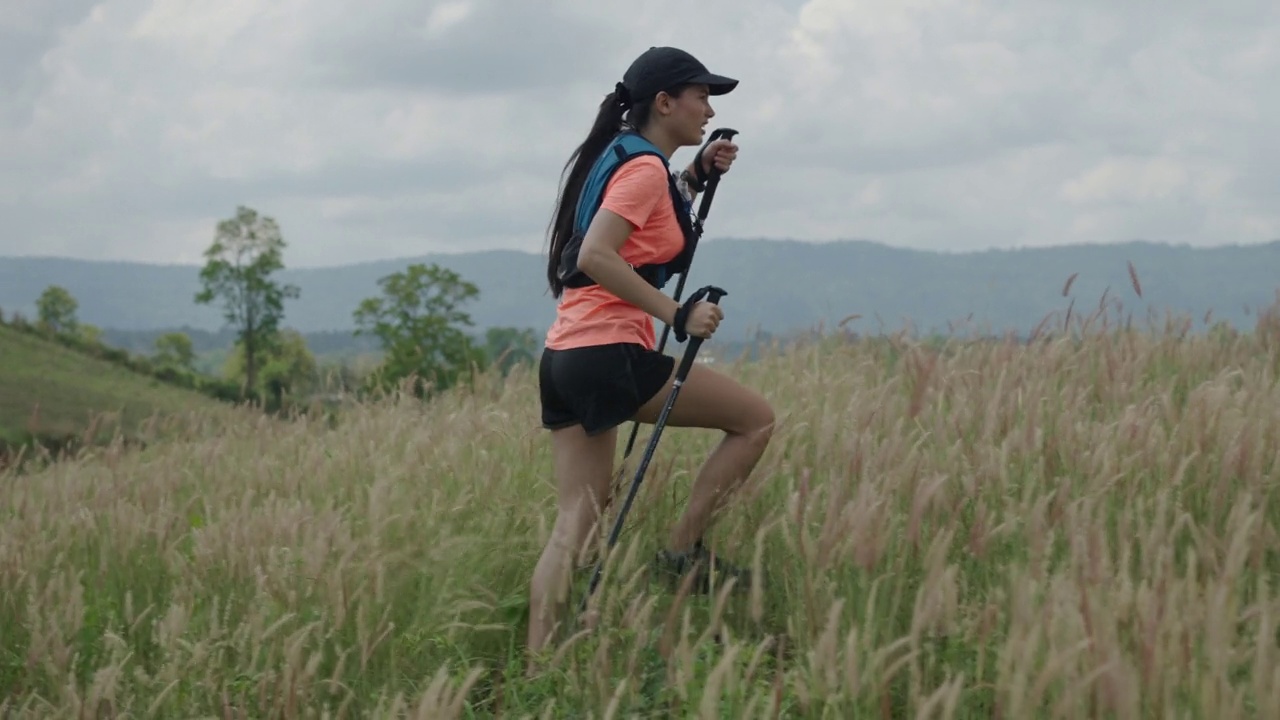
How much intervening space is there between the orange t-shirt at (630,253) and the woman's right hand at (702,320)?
226 mm

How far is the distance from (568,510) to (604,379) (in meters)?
0.47

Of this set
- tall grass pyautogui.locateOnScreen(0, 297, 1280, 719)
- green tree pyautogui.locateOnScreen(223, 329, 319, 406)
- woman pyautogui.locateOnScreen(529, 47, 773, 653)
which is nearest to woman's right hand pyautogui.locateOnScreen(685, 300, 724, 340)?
woman pyautogui.locateOnScreen(529, 47, 773, 653)

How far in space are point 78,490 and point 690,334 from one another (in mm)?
4788

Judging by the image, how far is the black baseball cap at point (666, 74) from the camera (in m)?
4.18

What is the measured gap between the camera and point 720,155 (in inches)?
188

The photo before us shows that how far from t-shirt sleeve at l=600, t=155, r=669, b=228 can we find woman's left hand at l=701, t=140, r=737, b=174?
30.1 inches

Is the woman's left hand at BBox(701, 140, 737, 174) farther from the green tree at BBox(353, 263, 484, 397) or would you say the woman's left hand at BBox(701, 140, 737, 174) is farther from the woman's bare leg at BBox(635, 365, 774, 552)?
the green tree at BBox(353, 263, 484, 397)

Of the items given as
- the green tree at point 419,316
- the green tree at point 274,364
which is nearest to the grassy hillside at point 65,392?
the green tree at point 419,316

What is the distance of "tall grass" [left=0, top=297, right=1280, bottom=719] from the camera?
291 cm

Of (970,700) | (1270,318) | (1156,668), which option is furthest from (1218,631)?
(1270,318)

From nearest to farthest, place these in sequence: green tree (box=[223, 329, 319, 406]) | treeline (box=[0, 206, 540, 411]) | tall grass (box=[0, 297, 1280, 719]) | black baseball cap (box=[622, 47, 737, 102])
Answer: tall grass (box=[0, 297, 1280, 719]) → black baseball cap (box=[622, 47, 737, 102]) → treeline (box=[0, 206, 540, 411]) → green tree (box=[223, 329, 319, 406])

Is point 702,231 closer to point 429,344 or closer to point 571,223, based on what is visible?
point 571,223

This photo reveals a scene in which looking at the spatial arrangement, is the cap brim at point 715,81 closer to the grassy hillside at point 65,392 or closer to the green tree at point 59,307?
the grassy hillside at point 65,392

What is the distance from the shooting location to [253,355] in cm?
6206
